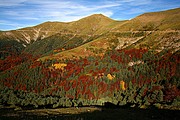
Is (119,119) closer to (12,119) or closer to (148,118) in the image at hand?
(148,118)

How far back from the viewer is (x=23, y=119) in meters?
33.6

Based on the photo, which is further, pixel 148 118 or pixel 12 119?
pixel 148 118

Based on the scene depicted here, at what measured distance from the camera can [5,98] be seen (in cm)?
17112

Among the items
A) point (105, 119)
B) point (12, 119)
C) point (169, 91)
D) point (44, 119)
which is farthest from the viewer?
point (169, 91)

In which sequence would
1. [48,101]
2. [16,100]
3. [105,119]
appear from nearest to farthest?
[105,119] < [48,101] < [16,100]

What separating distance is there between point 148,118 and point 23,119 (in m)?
27.4

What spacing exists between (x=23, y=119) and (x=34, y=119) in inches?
77.4

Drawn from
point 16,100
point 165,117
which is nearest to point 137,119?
point 165,117

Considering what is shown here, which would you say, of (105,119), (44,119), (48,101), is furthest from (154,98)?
(44,119)

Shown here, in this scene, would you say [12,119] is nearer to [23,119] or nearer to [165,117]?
[23,119]

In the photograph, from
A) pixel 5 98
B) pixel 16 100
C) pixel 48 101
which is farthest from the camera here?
pixel 5 98

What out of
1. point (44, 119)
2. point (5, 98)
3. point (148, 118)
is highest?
point (44, 119)

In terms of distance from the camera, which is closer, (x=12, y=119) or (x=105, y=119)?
(x=12, y=119)

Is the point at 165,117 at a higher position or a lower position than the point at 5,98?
higher
